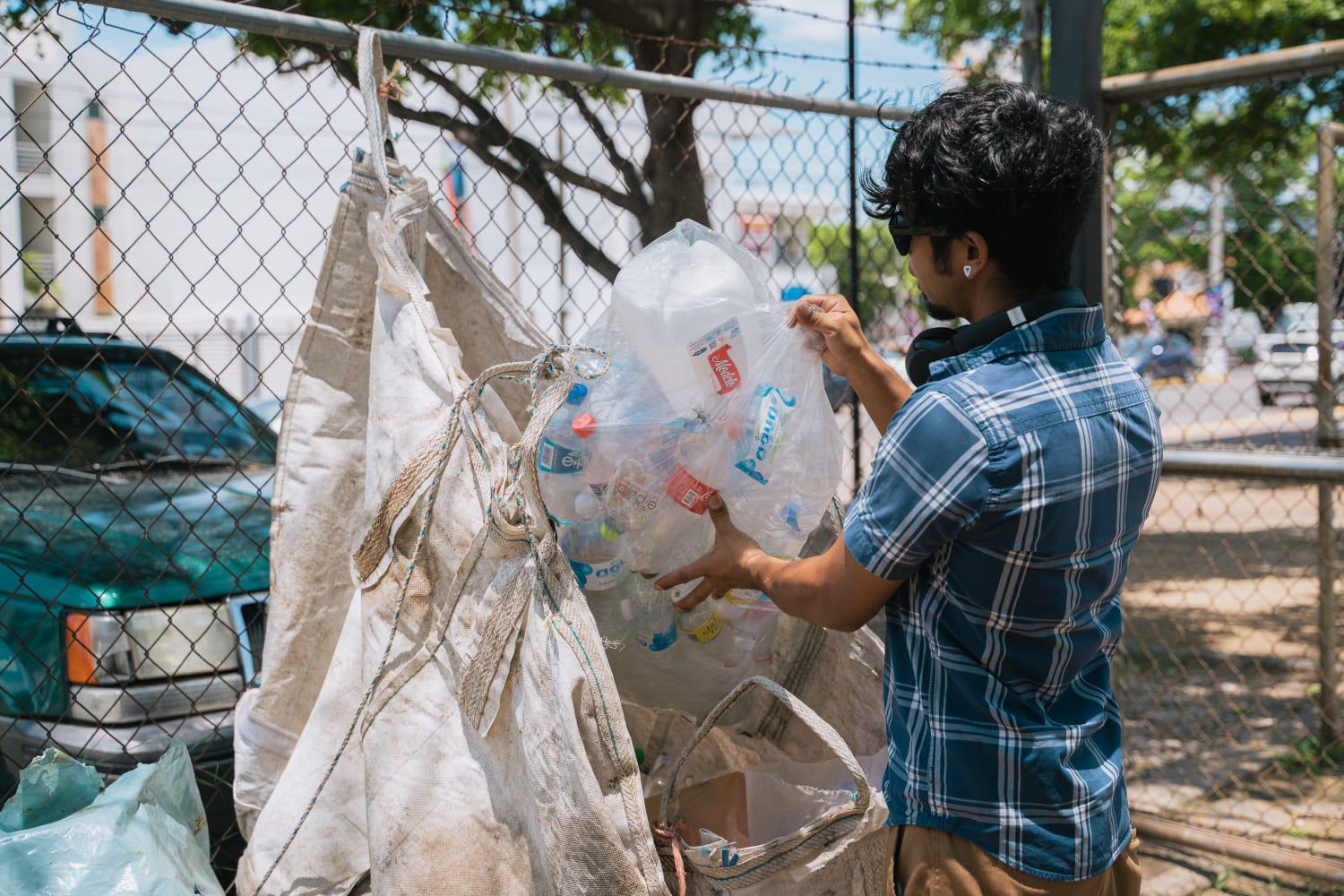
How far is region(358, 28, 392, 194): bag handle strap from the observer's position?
1.85 meters

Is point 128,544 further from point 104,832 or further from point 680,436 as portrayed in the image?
point 680,436

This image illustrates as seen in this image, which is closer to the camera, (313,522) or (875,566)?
(875,566)

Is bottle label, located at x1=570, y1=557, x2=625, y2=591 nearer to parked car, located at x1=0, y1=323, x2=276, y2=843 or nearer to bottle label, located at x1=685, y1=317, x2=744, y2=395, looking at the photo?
bottle label, located at x1=685, y1=317, x2=744, y2=395

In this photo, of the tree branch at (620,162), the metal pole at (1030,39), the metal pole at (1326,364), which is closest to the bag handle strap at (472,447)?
the tree branch at (620,162)

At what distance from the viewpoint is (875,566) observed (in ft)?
4.70

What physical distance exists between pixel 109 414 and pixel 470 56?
224 centimetres

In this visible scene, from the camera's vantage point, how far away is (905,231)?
1552 mm

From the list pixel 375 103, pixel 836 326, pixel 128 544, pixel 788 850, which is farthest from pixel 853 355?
pixel 128 544

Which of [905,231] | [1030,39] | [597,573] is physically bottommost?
[597,573]

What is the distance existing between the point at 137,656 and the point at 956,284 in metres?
2.25

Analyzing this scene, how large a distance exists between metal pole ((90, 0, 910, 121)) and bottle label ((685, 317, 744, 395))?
0.55 m

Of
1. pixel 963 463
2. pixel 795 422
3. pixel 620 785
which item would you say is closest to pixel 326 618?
pixel 620 785

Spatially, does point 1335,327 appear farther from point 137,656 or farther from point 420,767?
point 137,656

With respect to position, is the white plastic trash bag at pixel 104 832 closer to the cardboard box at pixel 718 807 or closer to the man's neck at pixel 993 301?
the cardboard box at pixel 718 807
